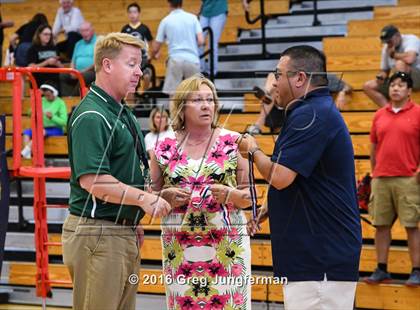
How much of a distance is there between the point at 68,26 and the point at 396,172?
630cm

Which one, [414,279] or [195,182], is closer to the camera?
[195,182]

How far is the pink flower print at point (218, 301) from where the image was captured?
4.48 metres

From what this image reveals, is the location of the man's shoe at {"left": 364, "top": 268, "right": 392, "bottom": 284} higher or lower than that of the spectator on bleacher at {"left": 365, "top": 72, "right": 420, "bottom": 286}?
lower

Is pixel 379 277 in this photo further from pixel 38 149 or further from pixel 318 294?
pixel 318 294

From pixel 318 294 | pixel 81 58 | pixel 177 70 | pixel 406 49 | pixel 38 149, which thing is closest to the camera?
pixel 318 294

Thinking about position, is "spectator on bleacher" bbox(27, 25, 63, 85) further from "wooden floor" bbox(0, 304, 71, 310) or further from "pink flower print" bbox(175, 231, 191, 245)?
"pink flower print" bbox(175, 231, 191, 245)

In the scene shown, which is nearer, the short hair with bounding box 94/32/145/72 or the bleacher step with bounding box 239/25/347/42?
the short hair with bounding box 94/32/145/72

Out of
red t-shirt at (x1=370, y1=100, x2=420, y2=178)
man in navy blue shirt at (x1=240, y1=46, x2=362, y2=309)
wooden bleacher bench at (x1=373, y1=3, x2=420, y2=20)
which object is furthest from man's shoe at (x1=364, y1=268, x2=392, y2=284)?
wooden bleacher bench at (x1=373, y1=3, x2=420, y2=20)

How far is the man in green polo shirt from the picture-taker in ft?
12.3

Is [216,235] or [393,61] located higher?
[393,61]

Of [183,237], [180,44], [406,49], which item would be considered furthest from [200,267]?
[180,44]

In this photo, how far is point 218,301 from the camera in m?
4.48

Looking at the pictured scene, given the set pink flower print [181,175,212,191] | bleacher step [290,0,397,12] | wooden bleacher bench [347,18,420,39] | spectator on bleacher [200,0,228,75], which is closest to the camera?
pink flower print [181,175,212,191]

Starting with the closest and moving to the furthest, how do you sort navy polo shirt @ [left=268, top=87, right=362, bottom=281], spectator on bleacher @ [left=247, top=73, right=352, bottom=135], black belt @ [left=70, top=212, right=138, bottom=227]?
navy polo shirt @ [left=268, top=87, right=362, bottom=281]
black belt @ [left=70, top=212, right=138, bottom=227]
spectator on bleacher @ [left=247, top=73, right=352, bottom=135]
